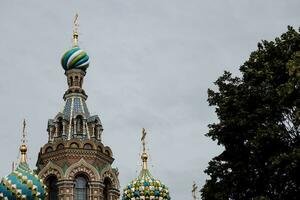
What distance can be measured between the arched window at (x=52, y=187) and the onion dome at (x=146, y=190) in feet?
13.0

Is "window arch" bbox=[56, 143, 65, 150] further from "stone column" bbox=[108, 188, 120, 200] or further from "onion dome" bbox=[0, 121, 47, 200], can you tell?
"onion dome" bbox=[0, 121, 47, 200]

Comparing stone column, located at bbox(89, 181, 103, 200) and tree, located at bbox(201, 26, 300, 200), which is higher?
stone column, located at bbox(89, 181, 103, 200)

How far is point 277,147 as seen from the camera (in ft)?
58.3

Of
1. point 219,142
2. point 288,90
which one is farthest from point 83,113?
point 288,90

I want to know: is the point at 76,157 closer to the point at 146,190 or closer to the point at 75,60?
the point at 146,190

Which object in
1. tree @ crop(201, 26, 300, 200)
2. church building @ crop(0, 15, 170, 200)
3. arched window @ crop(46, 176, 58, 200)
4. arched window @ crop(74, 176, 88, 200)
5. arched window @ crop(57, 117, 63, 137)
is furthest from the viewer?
arched window @ crop(57, 117, 63, 137)

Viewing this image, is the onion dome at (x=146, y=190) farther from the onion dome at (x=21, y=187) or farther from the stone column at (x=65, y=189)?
the onion dome at (x=21, y=187)

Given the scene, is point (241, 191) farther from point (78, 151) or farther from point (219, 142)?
point (78, 151)

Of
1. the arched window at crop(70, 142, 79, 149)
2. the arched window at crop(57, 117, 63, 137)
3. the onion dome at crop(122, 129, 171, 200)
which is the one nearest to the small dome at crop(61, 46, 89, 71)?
the arched window at crop(57, 117, 63, 137)

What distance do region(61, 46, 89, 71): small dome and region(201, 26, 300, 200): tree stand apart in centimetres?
1608

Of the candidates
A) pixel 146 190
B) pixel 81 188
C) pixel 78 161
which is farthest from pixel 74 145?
pixel 146 190

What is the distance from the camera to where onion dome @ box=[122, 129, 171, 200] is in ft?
92.4

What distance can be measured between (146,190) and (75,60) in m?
10.0

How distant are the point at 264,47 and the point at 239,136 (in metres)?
3.20
